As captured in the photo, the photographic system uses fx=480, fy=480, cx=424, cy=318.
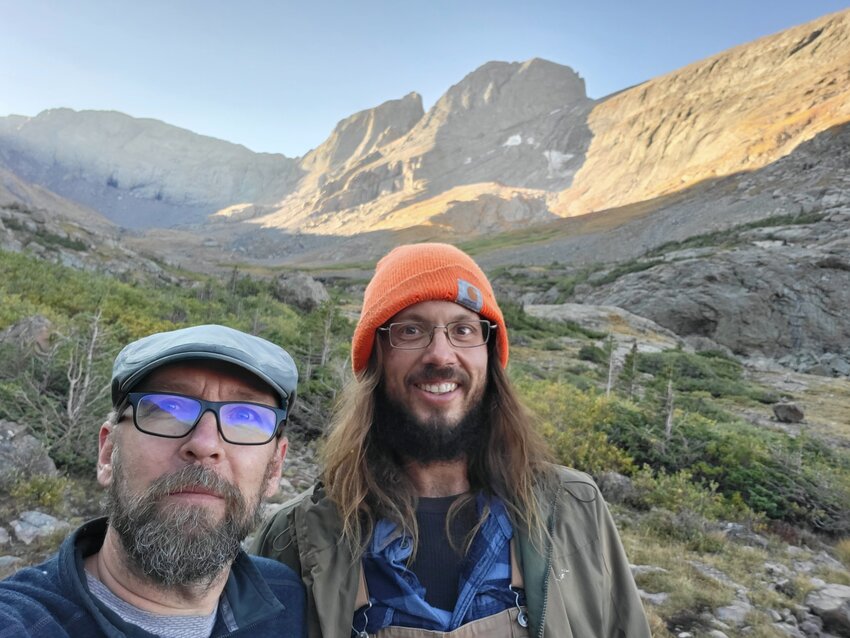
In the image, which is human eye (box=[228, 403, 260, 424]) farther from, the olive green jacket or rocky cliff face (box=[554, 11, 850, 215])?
rocky cliff face (box=[554, 11, 850, 215])

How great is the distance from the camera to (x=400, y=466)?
230cm

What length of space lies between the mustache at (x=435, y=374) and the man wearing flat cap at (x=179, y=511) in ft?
2.08

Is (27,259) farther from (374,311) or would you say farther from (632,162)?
(632,162)

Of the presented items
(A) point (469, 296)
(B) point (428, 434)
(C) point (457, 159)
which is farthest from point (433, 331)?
(C) point (457, 159)

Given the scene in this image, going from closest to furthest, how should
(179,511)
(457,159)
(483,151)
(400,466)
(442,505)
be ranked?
(179,511) < (442,505) < (400,466) < (457,159) < (483,151)

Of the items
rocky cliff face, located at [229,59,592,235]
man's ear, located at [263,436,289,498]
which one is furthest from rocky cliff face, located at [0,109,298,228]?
man's ear, located at [263,436,289,498]

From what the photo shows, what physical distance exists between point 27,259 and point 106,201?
166 m

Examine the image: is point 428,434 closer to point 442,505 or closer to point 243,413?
point 442,505

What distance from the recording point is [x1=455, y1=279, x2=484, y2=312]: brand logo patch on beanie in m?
2.34

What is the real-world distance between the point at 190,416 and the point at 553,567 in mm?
1446

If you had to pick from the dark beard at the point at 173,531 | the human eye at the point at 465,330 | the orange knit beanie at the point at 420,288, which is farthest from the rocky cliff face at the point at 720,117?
the dark beard at the point at 173,531

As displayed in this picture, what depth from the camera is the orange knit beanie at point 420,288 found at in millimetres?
2332

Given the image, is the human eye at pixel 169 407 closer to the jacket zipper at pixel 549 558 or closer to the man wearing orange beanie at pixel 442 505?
the man wearing orange beanie at pixel 442 505

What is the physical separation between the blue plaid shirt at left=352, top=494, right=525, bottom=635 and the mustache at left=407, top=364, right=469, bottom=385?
633 millimetres
